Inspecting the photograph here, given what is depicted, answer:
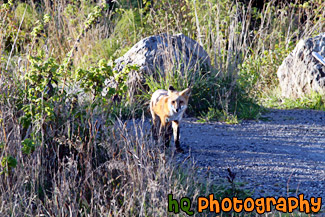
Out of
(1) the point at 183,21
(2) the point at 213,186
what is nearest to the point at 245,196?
(2) the point at 213,186

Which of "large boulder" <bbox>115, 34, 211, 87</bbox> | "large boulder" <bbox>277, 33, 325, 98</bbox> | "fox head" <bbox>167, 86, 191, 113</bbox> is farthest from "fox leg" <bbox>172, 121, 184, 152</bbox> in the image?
"large boulder" <bbox>277, 33, 325, 98</bbox>

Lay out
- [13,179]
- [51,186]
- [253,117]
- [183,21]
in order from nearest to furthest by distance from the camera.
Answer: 1. [13,179]
2. [51,186]
3. [253,117]
4. [183,21]

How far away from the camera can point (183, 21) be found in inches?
387

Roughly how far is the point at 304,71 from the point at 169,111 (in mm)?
4472

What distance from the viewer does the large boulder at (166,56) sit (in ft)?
23.7

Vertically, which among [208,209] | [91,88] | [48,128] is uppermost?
[91,88]

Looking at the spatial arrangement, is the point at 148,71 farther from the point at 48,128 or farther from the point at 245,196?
the point at 245,196

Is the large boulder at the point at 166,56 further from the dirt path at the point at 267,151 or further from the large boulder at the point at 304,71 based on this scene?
the large boulder at the point at 304,71

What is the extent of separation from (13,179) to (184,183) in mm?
1512

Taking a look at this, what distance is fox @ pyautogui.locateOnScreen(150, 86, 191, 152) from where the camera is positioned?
5023 millimetres

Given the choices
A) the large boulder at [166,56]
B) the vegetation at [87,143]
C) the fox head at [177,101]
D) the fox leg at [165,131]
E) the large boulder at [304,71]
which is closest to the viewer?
the vegetation at [87,143]

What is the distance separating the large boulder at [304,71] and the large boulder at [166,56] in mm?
1999

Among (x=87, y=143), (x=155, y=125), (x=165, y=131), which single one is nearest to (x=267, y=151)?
(x=165, y=131)

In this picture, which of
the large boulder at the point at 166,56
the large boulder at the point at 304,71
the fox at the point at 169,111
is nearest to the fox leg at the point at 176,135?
the fox at the point at 169,111
